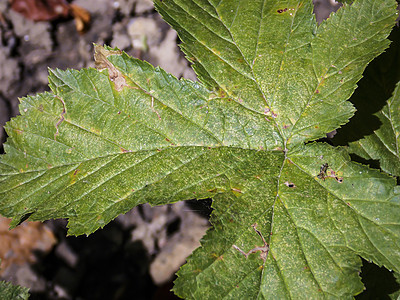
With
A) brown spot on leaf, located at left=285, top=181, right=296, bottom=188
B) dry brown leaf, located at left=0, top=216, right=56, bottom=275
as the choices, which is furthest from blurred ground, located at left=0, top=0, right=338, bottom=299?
brown spot on leaf, located at left=285, top=181, right=296, bottom=188

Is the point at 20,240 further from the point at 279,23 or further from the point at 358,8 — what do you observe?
the point at 358,8

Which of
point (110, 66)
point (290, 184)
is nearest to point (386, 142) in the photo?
point (290, 184)

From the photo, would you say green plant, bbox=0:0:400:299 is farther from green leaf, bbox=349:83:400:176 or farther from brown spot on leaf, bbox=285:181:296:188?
green leaf, bbox=349:83:400:176

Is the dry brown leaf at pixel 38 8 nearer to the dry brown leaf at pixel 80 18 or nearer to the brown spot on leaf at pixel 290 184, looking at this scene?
the dry brown leaf at pixel 80 18

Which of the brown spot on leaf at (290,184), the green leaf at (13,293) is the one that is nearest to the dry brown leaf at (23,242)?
the green leaf at (13,293)

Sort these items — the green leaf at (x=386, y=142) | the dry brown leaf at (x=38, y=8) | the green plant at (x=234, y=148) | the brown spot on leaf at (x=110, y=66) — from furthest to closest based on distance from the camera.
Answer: the dry brown leaf at (x=38, y=8)
the green leaf at (x=386, y=142)
the brown spot on leaf at (x=110, y=66)
the green plant at (x=234, y=148)

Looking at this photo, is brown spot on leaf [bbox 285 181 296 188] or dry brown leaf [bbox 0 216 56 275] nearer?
brown spot on leaf [bbox 285 181 296 188]
